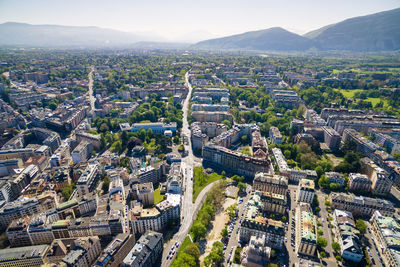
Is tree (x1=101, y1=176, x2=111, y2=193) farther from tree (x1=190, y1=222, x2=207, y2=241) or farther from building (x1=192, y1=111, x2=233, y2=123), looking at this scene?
building (x1=192, y1=111, x2=233, y2=123)

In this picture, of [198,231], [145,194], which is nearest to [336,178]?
[198,231]

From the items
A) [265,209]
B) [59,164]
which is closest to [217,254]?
[265,209]

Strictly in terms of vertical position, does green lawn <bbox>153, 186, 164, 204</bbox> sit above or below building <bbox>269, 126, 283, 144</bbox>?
below

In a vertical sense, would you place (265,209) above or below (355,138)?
below

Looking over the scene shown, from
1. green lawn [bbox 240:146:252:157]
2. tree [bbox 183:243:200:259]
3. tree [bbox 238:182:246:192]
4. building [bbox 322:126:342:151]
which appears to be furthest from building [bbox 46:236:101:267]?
building [bbox 322:126:342:151]

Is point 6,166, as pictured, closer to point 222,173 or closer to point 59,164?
point 59,164

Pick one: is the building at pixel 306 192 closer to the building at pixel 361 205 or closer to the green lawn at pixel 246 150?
the building at pixel 361 205
